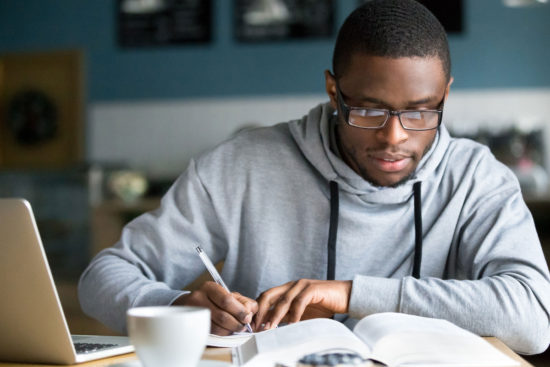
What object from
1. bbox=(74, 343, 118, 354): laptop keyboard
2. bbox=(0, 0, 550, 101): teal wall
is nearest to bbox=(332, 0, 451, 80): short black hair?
bbox=(74, 343, 118, 354): laptop keyboard

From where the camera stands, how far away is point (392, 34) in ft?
4.18

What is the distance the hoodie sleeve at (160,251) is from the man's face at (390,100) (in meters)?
0.36

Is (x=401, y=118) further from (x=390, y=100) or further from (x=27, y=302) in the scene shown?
(x=27, y=302)

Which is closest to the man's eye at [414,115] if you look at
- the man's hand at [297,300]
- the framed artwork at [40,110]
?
the man's hand at [297,300]

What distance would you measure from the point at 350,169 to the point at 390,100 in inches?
8.9

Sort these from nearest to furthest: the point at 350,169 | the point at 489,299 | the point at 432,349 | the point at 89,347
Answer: the point at 432,349, the point at 89,347, the point at 489,299, the point at 350,169

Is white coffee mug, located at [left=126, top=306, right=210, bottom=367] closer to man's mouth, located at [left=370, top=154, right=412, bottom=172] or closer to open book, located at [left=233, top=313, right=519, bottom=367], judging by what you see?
open book, located at [left=233, top=313, right=519, bottom=367]

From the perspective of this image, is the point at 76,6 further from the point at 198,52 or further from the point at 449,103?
the point at 449,103

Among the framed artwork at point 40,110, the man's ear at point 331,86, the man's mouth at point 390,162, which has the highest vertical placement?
the man's ear at point 331,86

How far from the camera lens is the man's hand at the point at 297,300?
1.05m

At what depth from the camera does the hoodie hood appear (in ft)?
4.67

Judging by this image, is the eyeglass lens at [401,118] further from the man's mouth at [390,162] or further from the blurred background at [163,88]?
the blurred background at [163,88]

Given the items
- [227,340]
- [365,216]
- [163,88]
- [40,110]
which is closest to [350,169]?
[365,216]

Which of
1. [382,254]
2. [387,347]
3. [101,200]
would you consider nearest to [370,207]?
[382,254]
